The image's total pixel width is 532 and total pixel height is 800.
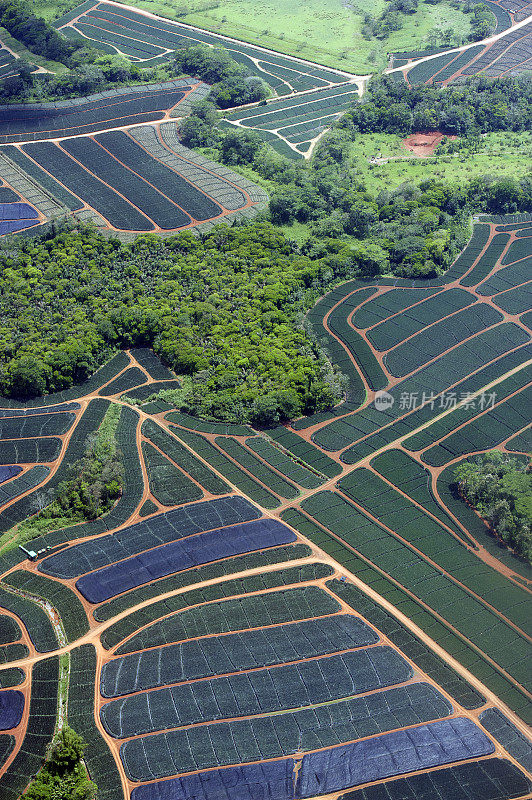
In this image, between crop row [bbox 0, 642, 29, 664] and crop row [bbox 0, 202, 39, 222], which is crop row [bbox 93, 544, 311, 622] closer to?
crop row [bbox 0, 642, 29, 664]

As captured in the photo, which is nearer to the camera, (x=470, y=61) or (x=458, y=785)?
(x=458, y=785)

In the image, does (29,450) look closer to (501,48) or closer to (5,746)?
(5,746)

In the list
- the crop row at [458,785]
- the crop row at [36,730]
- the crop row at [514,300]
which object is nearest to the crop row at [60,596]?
the crop row at [36,730]

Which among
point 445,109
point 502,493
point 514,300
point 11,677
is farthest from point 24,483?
point 445,109

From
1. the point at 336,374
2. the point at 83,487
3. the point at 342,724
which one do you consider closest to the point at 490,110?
the point at 336,374

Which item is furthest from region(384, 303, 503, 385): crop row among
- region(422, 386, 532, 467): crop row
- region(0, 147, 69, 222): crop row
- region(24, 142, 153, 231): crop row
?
region(0, 147, 69, 222): crop row

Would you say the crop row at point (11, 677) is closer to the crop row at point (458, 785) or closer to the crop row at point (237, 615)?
the crop row at point (237, 615)
